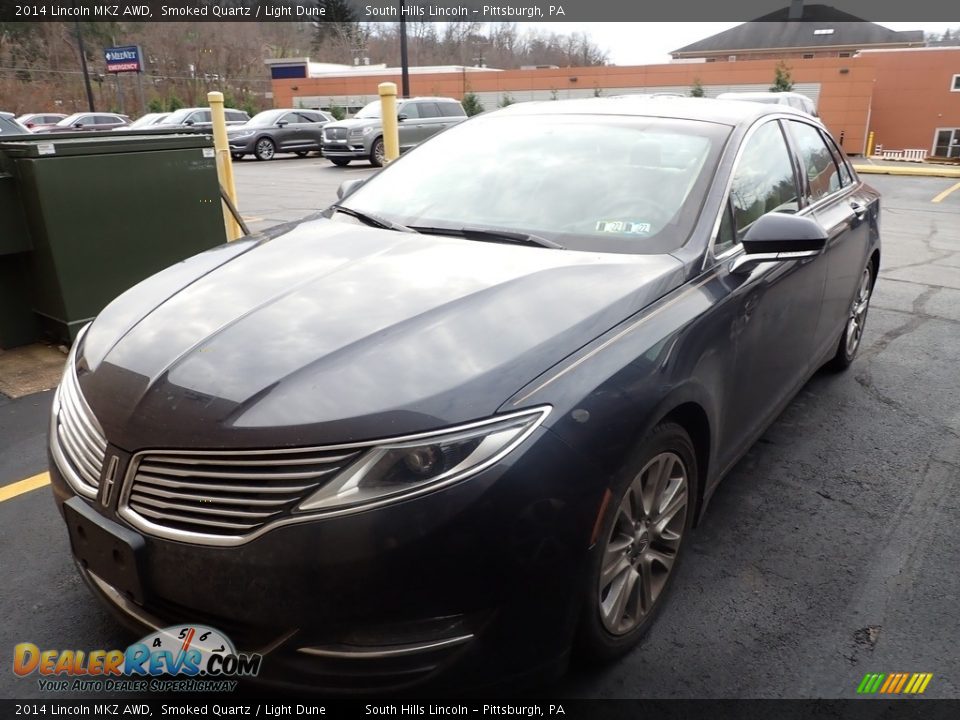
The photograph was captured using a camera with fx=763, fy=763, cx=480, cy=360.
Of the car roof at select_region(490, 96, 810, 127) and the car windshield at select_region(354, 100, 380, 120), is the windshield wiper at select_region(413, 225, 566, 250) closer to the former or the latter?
the car roof at select_region(490, 96, 810, 127)

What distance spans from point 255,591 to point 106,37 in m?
58.8

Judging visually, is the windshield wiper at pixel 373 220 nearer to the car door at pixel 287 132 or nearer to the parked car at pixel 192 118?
the parked car at pixel 192 118

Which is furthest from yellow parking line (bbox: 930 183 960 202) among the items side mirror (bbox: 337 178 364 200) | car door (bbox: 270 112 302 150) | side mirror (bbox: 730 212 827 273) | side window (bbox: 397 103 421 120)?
car door (bbox: 270 112 302 150)

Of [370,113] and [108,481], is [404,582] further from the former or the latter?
[370,113]

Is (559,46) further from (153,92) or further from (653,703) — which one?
(653,703)

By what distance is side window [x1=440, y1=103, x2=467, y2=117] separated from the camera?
840 inches

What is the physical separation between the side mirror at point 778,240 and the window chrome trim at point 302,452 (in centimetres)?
134

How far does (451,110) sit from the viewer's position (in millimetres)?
A: 21672

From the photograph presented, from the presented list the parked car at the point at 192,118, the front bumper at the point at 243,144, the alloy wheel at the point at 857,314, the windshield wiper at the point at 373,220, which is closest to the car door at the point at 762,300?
the alloy wheel at the point at 857,314

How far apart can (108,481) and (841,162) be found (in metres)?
4.37

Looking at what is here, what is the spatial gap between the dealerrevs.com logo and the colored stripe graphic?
177 cm

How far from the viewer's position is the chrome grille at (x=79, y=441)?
1973mm

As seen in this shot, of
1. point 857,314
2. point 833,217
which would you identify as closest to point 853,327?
point 857,314

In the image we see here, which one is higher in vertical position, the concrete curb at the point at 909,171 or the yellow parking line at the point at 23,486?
the yellow parking line at the point at 23,486
